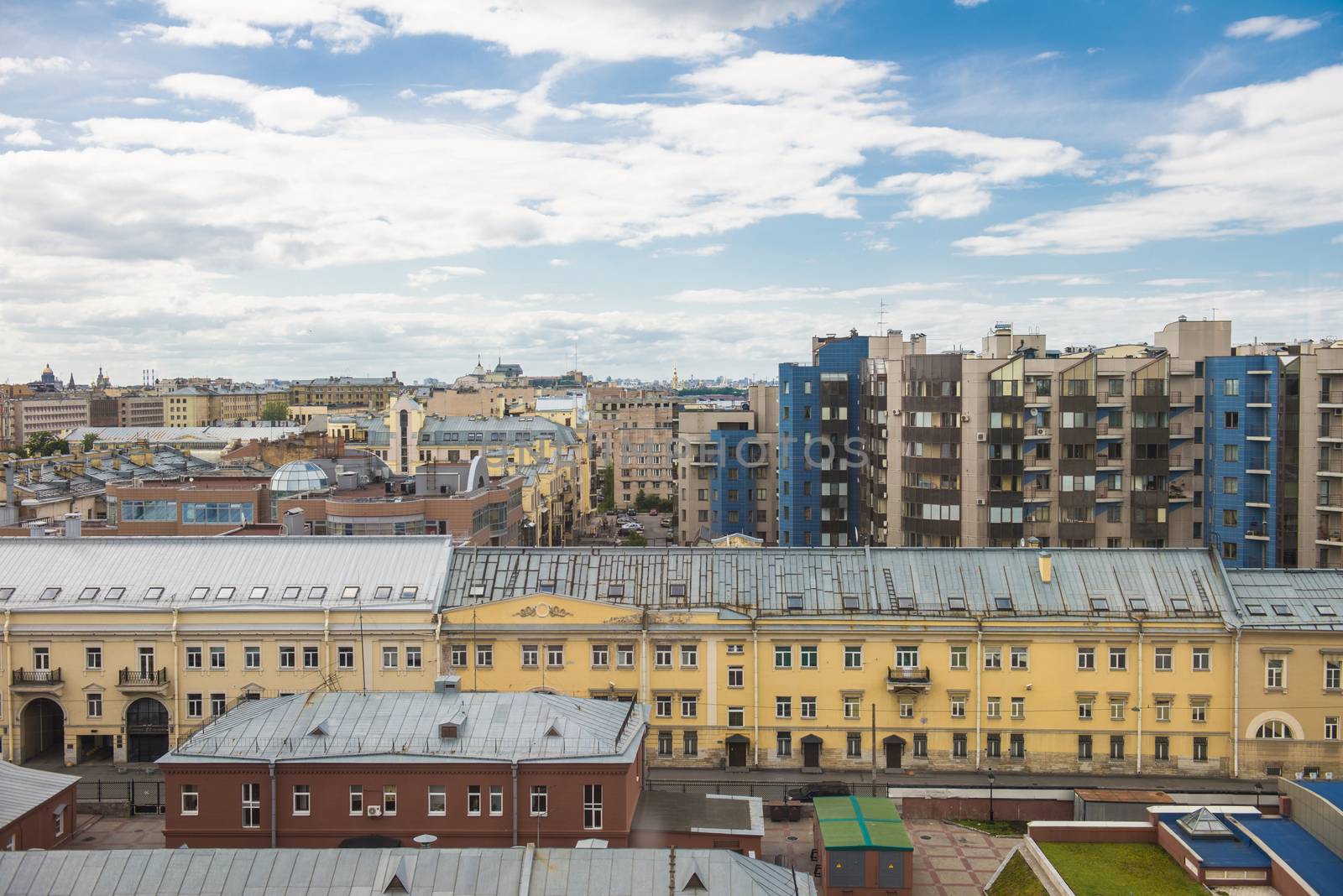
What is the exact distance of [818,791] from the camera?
5503cm

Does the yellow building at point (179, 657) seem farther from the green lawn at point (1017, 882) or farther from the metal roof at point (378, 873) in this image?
the green lawn at point (1017, 882)

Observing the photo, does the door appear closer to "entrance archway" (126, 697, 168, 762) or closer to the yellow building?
the yellow building

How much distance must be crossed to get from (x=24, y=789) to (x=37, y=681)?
14.6m

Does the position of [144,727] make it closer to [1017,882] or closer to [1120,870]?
[1017,882]

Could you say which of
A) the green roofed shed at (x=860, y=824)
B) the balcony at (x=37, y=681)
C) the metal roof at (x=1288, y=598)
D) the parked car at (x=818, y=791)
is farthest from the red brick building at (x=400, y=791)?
the metal roof at (x=1288, y=598)

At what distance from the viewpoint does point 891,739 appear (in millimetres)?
58344

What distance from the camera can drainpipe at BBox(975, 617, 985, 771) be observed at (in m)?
58.2

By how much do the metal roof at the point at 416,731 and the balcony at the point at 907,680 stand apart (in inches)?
606

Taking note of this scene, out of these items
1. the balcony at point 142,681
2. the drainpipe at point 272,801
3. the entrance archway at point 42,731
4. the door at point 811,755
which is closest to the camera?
the drainpipe at point 272,801

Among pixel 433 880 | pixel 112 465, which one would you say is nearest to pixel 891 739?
→ pixel 433 880

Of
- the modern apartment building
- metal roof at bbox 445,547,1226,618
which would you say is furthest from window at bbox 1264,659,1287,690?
the modern apartment building

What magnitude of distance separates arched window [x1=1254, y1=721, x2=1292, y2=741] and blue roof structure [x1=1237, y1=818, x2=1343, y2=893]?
14410 millimetres

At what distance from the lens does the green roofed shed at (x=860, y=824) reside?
4491 cm

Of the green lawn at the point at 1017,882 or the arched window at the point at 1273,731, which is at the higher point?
the arched window at the point at 1273,731
